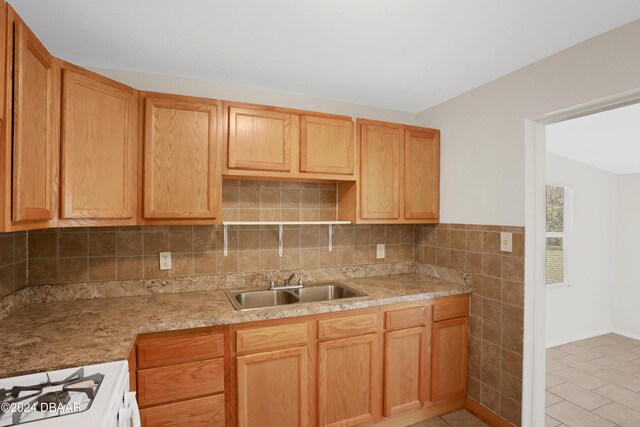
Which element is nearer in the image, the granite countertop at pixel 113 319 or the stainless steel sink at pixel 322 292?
the granite countertop at pixel 113 319

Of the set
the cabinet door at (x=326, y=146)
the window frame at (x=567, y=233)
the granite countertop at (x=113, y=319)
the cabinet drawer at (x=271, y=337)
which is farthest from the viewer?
the window frame at (x=567, y=233)

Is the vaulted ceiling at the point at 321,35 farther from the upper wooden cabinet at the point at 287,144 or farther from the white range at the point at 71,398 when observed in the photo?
the white range at the point at 71,398

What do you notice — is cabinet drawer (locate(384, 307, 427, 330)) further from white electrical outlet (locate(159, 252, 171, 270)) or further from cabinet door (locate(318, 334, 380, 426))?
white electrical outlet (locate(159, 252, 171, 270))

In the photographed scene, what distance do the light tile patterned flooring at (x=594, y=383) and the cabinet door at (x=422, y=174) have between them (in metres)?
1.72

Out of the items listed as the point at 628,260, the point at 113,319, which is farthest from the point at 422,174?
the point at 628,260

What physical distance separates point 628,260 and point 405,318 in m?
3.60

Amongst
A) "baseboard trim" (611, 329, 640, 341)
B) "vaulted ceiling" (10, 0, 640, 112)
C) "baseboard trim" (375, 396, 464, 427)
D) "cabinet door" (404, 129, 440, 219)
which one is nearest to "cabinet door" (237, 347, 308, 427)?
"baseboard trim" (375, 396, 464, 427)

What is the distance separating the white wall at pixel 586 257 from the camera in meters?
3.63

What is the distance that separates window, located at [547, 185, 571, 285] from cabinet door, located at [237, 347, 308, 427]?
3.28m

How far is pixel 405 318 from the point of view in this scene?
2.20 metres

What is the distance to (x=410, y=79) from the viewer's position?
7.41 feet

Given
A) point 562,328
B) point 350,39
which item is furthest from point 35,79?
point 562,328

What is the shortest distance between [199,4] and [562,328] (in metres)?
4.53

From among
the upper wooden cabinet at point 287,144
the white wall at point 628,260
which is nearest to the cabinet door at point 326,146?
the upper wooden cabinet at point 287,144
